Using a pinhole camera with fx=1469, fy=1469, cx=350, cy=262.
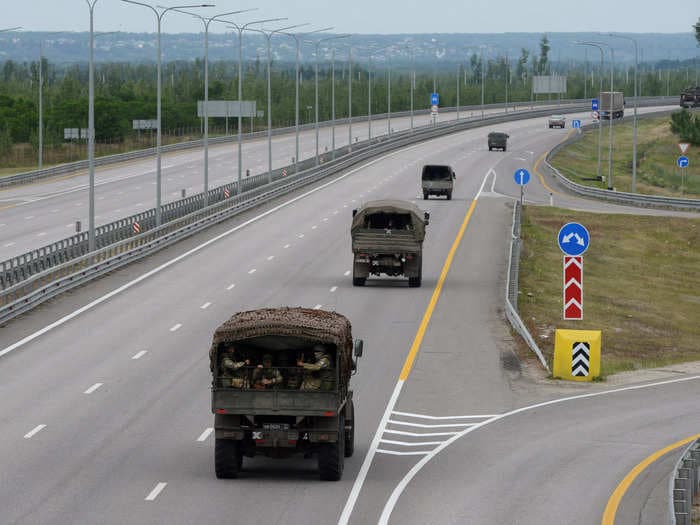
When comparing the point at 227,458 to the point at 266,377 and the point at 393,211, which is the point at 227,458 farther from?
the point at 393,211

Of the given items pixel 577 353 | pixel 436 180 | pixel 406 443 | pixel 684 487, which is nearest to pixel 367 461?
pixel 406 443

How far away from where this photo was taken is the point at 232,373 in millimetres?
22875

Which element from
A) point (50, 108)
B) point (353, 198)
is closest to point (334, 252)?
point (353, 198)

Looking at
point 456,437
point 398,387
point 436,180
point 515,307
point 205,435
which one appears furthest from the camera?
point 436,180

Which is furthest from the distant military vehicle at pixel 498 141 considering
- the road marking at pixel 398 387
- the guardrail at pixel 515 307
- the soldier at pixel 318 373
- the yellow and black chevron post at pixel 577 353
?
the soldier at pixel 318 373

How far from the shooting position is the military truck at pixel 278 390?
22.4 meters

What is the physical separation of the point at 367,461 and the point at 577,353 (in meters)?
11.5

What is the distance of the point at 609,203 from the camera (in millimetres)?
92875

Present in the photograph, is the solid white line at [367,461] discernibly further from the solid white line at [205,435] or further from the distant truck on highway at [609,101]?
the distant truck on highway at [609,101]

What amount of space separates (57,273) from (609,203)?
1952 inches

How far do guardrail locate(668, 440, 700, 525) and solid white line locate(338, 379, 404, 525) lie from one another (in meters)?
4.49

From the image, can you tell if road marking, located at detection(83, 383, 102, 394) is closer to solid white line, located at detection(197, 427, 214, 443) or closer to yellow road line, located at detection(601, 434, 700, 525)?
solid white line, located at detection(197, 427, 214, 443)

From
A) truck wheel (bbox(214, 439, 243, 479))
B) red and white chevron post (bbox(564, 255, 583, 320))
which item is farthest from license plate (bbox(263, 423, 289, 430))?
red and white chevron post (bbox(564, 255, 583, 320))

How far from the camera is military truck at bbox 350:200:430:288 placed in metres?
50.0
